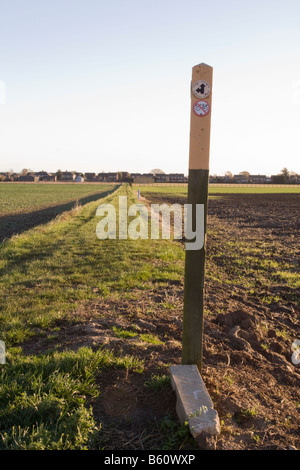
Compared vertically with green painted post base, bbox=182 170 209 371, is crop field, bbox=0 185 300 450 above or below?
below

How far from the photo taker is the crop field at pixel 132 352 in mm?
3025

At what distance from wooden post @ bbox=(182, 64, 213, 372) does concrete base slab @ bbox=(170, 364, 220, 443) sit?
0.23 metres

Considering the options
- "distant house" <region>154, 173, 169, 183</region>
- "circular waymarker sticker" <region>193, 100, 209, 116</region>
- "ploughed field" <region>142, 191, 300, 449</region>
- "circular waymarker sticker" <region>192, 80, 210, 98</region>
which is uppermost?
"distant house" <region>154, 173, 169, 183</region>

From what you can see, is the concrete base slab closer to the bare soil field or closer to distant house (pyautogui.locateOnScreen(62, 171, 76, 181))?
the bare soil field

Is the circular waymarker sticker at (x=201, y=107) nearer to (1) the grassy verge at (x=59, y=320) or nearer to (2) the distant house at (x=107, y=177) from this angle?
(1) the grassy verge at (x=59, y=320)

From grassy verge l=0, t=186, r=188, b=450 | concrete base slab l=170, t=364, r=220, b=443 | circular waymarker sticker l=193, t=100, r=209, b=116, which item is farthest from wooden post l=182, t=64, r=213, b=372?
grassy verge l=0, t=186, r=188, b=450

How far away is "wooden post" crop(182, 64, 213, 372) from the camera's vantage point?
334 cm

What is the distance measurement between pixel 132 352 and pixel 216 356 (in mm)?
1023

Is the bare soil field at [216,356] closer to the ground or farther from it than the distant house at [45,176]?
closer to the ground

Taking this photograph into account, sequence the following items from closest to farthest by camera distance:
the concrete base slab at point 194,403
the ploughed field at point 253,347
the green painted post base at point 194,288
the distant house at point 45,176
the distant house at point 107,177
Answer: the concrete base slab at point 194,403 < the ploughed field at point 253,347 < the green painted post base at point 194,288 < the distant house at point 107,177 < the distant house at point 45,176

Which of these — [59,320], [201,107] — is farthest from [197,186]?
[59,320]

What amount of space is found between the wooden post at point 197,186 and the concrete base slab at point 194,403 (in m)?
0.23

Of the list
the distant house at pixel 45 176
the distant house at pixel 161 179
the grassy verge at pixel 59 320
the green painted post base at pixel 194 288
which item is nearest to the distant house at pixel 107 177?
the distant house at pixel 161 179

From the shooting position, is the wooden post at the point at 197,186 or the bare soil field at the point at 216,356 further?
the wooden post at the point at 197,186
